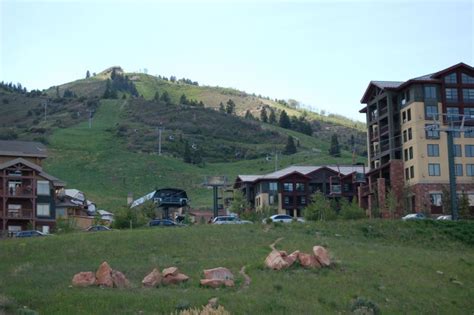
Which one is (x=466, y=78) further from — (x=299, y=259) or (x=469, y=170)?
(x=299, y=259)

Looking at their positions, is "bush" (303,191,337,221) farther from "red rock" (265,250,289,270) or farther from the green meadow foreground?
"red rock" (265,250,289,270)

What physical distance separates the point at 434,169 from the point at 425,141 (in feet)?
11.9

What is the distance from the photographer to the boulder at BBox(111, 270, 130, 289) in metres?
34.8

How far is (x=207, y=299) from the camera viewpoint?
1256 inches

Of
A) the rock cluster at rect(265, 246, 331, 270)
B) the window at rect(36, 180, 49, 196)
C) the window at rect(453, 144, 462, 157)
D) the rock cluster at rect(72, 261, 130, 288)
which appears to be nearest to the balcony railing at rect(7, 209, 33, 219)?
the window at rect(36, 180, 49, 196)

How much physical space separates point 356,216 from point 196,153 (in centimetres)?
9398

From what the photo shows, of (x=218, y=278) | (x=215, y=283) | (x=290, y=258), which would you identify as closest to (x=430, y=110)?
(x=290, y=258)

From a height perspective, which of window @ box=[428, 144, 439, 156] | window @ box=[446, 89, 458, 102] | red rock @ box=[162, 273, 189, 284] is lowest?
red rock @ box=[162, 273, 189, 284]

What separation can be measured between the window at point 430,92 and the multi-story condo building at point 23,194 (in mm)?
47416

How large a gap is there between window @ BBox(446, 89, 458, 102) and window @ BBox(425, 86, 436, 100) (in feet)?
5.52

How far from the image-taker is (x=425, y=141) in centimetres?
8906

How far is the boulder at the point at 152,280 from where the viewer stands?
1398 inches

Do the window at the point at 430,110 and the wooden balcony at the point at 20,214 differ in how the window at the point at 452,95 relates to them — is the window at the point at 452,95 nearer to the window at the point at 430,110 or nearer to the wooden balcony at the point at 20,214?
the window at the point at 430,110

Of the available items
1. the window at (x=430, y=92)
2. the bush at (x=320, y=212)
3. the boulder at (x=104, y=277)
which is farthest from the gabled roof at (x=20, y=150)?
the boulder at (x=104, y=277)
